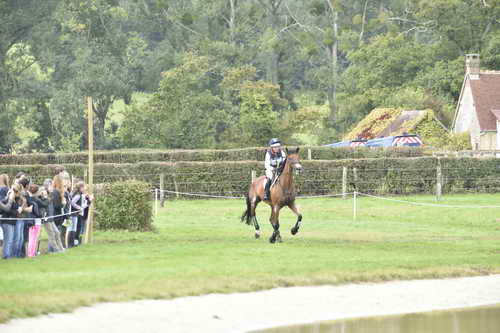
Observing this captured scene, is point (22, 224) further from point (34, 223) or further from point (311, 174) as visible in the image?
point (311, 174)

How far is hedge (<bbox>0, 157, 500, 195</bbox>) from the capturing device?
4916 centimetres

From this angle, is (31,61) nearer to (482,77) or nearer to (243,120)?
(243,120)

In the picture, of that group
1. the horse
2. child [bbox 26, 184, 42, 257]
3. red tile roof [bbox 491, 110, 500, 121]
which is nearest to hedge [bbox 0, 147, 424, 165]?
red tile roof [bbox 491, 110, 500, 121]

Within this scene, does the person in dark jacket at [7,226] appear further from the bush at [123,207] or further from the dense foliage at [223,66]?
the dense foliage at [223,66]

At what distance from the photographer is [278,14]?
103875 mm

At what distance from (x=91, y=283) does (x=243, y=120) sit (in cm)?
5342

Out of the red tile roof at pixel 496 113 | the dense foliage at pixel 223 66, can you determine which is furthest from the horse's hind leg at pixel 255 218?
the red tile roof at pixel 496 113

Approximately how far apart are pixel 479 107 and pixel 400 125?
5556 millimetres

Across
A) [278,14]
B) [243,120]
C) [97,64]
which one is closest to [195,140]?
[243,120]

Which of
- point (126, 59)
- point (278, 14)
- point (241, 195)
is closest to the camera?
point (241, 195)

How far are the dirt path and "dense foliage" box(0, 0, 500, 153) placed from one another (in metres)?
52.2

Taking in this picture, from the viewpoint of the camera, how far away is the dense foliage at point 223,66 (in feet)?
263

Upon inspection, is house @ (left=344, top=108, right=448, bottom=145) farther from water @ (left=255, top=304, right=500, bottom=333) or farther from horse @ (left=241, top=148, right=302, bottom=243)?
water @ (left=255, top=304, right=500, bottom=333)

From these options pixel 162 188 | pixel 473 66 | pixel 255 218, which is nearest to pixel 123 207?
pixel 255 218
